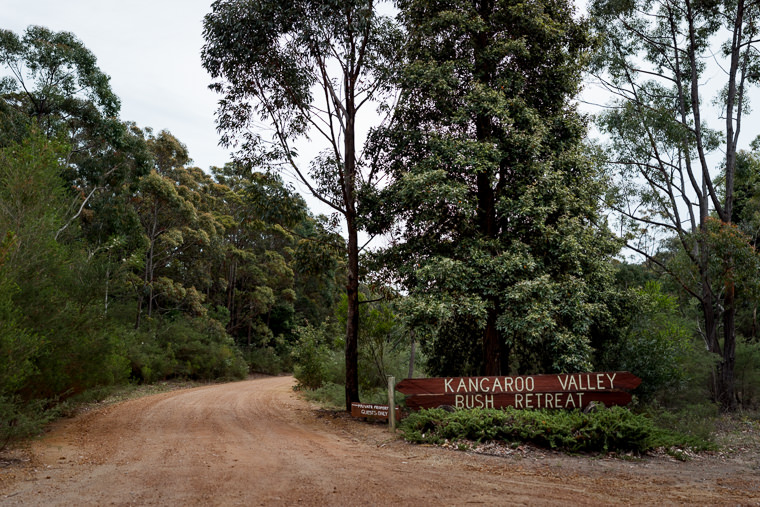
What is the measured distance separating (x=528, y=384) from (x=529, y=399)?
293 millimetres

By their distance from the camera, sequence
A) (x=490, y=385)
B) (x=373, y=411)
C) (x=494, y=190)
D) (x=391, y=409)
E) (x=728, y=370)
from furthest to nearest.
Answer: (x=728, y=370) < (x=494, y=190) < (x=373, y=411) < (x=391, y=409) < (x=490, y=385)

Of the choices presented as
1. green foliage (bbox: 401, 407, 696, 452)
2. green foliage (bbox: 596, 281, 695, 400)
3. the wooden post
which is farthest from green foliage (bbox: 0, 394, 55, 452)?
green foliage (bbox: 596, 281, 695, 400)

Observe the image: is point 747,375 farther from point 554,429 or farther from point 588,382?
point 554,429

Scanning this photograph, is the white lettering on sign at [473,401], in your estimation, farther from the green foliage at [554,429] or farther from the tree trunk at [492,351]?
the tree trunk at [492,351]

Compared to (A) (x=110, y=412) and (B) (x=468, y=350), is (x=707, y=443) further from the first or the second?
(A) (x=110, y=412)

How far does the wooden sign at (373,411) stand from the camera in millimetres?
12133

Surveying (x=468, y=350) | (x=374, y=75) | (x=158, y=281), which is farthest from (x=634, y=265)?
(x=158, y=281)

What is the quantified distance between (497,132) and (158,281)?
881 inches

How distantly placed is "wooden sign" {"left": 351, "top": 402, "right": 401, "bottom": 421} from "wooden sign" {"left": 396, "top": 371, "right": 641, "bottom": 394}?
978 mm

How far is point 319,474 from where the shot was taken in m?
7.43

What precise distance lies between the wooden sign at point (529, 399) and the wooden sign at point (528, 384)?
0.30 feet

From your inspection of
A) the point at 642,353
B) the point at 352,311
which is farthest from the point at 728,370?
the point at 352,311

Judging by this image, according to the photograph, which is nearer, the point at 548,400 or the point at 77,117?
the point at 548,400

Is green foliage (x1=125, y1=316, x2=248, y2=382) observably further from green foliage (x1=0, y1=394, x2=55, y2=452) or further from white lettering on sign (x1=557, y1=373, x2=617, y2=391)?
white lettering on sign (x1=557, y1=373, x2=617, y2=391)
